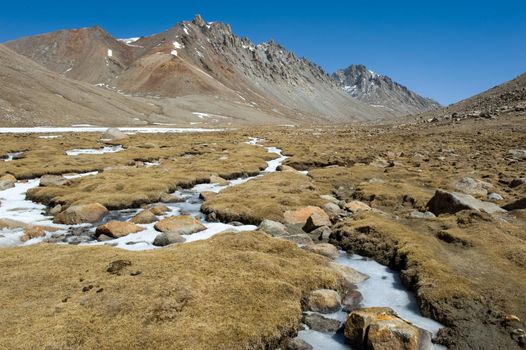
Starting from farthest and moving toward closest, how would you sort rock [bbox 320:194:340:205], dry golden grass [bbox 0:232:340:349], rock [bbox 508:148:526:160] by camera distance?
1. rock [bbox 508:148:526:160]
2. rock [bbox 320:194:340:205]
3. dry golden grass [bbox 0:232:340:349]

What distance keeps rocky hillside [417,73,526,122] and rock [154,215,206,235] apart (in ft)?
255

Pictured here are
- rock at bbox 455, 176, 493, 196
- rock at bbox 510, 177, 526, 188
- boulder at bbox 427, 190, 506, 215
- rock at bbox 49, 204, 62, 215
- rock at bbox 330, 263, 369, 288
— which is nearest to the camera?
rock at bbox 330, 263, 369, 288

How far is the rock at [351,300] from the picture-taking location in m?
14.1

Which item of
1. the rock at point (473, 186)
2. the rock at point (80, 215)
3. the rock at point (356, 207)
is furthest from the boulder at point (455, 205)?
the rock at point (80, 215)

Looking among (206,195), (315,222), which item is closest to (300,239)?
(315,222)

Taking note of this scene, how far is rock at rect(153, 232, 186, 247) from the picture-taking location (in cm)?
1969

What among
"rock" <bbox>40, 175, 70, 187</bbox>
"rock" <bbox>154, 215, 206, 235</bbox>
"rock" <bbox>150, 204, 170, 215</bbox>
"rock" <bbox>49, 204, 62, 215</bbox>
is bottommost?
"rock" <bbox>40, 175, 70, 187</bbox>

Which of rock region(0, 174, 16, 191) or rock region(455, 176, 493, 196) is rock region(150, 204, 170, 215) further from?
rock region(455, 176, 493, 196)

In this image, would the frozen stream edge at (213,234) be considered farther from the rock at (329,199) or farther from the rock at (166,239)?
the rock at (329,199)

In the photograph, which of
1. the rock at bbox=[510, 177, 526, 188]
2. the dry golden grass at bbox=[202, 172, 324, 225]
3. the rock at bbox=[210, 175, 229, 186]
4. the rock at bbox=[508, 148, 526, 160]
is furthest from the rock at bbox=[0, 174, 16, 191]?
the rock at bbox=[508, 148, 526, 160]

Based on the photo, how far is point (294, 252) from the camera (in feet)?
57.3

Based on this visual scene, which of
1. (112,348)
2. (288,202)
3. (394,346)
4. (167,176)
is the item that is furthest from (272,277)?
(167,176)

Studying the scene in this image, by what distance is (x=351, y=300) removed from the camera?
14.6m

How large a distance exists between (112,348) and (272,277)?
611cm
